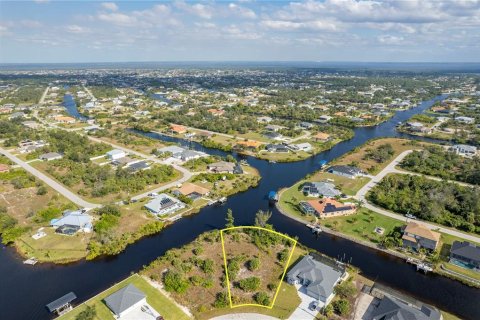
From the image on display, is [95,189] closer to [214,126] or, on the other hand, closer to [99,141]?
[99,141]

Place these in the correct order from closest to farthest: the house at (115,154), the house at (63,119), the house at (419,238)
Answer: the house at (419,238)
the house at (115,154)
the house at (63,119)

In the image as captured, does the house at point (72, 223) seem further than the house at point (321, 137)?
No

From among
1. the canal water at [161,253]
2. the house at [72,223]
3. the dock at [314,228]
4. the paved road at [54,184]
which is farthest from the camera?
the paved road at [54,184]

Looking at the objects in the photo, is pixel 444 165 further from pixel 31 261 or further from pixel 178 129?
pixel 31 261

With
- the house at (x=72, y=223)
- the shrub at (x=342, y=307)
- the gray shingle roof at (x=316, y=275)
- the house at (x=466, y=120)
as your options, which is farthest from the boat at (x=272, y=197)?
the house at (x=466, y=120)

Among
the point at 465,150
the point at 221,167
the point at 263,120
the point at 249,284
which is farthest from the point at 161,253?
the point at 263,120

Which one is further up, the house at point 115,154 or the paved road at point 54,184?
the house at point 115,154

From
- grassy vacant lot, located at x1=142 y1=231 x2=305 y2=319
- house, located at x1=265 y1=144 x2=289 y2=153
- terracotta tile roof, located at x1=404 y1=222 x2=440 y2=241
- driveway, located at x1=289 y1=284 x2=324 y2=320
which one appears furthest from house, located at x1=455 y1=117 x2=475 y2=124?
driveway, located at x1=289 y1=284 x2=324 y2=320

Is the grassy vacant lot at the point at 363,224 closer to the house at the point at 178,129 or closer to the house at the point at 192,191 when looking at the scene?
the house at the point at 192,191
